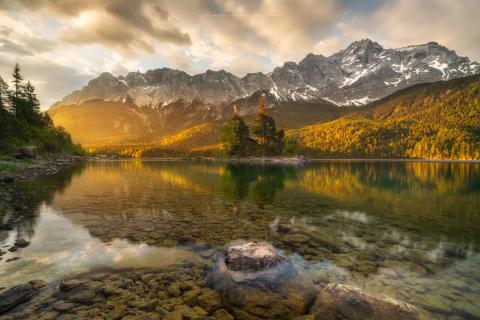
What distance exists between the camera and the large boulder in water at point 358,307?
9.53 meters

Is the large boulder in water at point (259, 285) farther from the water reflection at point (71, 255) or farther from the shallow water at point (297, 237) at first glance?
the water reflection at point (71, 255)

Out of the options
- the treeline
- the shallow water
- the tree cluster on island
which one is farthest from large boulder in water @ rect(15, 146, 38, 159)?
the tree cluster on island

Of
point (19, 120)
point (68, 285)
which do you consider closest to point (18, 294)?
point (68, 285)

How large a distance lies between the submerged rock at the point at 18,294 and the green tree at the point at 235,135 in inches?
5806

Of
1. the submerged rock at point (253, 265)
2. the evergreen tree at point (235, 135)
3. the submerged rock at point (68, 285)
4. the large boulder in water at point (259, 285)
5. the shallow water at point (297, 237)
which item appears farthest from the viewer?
the evergreen tree at point (235, 135)

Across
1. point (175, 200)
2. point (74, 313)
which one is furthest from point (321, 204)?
point (74, 313)

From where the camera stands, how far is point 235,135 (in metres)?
158

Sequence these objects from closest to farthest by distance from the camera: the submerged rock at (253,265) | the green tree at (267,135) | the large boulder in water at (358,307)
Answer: the large boulder in water at (358,307) → the submerged rock at (253,265) → the green tree at (267,135)

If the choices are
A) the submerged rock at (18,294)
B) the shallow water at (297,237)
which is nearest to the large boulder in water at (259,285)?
the shallow water at (297,237)

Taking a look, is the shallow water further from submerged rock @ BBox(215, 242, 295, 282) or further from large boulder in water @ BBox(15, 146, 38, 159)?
large boulder in water @ BBox(15, 146, 38, 159)

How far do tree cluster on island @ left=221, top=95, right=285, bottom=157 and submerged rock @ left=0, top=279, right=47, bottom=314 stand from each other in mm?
147473

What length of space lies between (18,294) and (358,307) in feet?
44.8

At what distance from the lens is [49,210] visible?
2748 centimetres

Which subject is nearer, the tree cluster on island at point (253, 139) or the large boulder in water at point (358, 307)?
the large boulder in water at point (358, 307)
